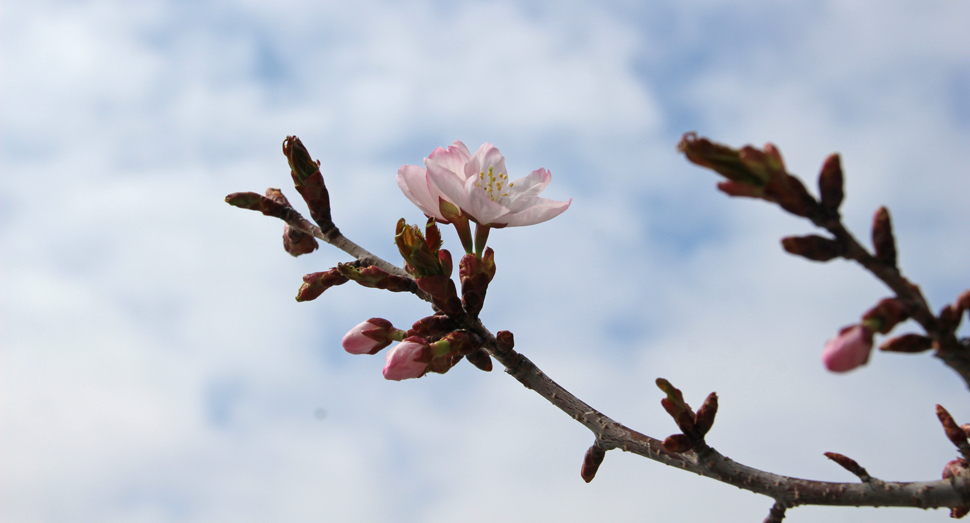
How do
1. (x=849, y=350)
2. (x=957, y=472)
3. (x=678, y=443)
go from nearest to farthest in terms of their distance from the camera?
1. (x=849, y=350)
2. (x=957, y=472)
3. (x=678, y=443)

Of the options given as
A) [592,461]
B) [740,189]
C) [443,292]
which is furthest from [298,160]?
[740,189]

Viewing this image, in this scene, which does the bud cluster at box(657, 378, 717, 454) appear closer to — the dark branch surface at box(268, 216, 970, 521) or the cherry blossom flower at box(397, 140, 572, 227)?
the dark branch surface at box(268, 216, 970, 521)

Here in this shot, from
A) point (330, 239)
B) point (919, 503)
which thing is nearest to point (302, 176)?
point (330, 239)

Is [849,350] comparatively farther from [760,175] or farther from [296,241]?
[296,241]

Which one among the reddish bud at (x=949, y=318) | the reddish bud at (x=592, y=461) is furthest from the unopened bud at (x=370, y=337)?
the reddish bud at (x=949, y=318)

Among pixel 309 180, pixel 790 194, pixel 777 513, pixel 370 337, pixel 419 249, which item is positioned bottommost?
pixel 777 513

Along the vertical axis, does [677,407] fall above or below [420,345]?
below

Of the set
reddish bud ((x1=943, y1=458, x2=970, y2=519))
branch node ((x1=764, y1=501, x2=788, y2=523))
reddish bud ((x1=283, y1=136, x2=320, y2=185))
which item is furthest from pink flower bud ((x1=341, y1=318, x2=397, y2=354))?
reddish bud ((x1=943, y1=458, x2=970, y2=519))

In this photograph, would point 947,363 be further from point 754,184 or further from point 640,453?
point 640,453
